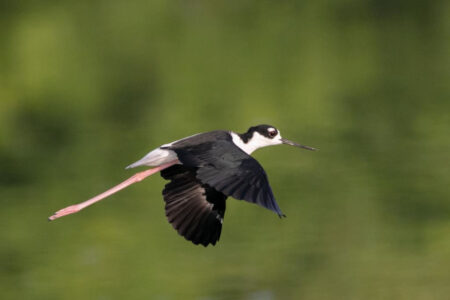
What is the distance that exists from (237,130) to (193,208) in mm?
3162

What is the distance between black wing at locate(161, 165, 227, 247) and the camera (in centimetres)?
468

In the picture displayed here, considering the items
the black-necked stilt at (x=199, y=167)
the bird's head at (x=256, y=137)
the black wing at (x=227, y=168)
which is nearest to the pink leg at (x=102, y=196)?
the black-necked stilt at (x=199, y=167)

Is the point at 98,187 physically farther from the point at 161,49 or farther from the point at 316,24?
the point at 316,24

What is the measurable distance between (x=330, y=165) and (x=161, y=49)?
2904 mm

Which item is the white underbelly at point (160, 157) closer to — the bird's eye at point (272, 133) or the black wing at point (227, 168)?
the black wing at point (227, 168)

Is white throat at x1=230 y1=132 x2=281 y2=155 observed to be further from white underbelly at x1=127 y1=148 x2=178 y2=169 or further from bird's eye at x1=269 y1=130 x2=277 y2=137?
white underbelly at x1=127 y1=148 x2=178 y2=169

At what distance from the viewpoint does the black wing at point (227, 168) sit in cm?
393

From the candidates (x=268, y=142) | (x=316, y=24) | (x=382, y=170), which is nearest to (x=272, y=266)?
(x=268, y=142)

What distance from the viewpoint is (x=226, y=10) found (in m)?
10.6

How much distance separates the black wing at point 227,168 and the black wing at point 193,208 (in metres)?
0.20

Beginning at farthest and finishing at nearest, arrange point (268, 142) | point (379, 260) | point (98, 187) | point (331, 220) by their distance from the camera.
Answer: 1. point (98, 187)
2. point (331, 220)
3. point (379, 260)
4. point (268, 142)

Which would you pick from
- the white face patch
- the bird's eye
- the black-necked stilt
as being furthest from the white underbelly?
the bird's eye

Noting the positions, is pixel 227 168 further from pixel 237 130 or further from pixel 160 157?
pixel 237 130

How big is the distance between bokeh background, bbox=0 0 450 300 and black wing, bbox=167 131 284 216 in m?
1.45
